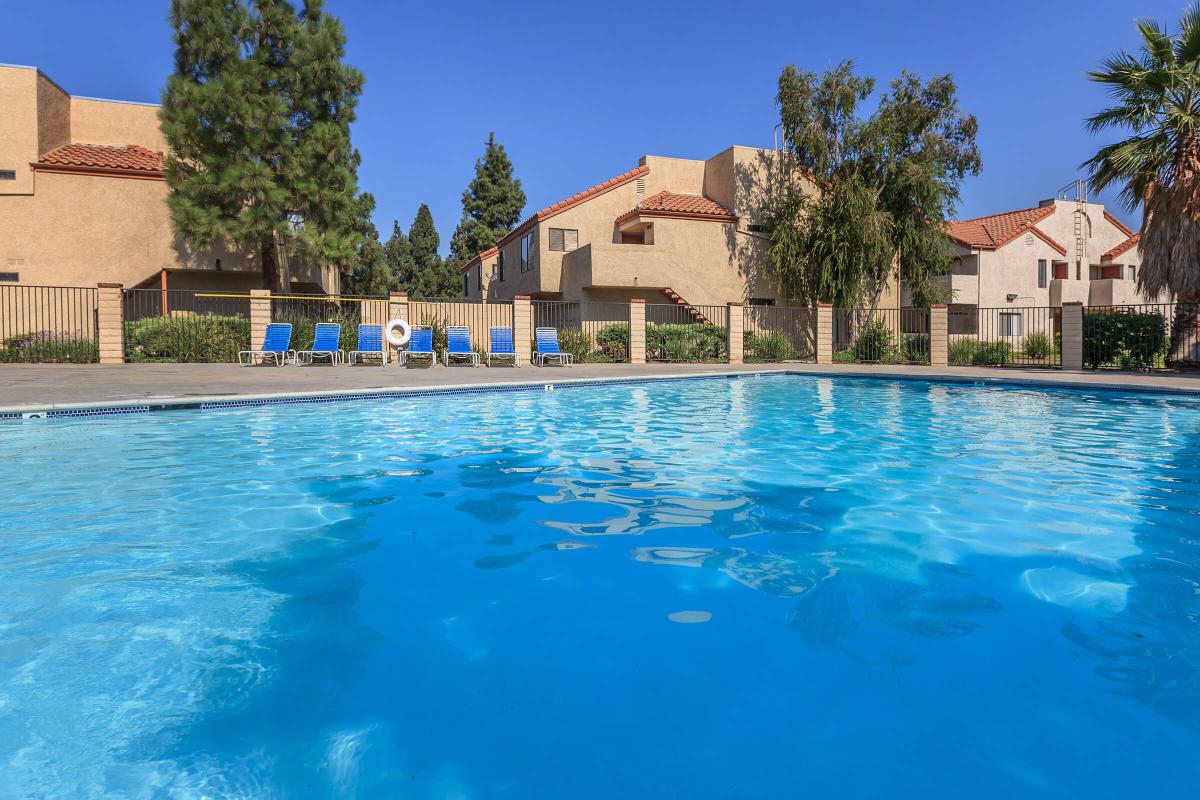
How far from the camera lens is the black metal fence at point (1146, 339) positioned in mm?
16547

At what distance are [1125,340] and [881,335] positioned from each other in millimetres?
7652

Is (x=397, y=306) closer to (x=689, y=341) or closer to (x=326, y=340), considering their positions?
(x=326, y=340)

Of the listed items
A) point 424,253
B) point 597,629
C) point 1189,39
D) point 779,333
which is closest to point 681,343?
point 779,333

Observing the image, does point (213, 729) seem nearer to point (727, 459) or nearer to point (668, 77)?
point (727, 459)

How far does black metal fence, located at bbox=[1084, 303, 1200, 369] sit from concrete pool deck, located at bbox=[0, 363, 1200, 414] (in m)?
1.70

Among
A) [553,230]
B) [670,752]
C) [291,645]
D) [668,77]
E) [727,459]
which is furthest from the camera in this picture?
[553,230]

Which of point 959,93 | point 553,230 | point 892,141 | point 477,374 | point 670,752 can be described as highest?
point 959,93

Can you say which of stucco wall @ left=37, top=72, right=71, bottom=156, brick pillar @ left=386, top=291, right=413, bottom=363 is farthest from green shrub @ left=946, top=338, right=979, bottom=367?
stucco wall @ left=37, top=72, right=71, bottom=156

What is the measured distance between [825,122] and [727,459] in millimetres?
21874

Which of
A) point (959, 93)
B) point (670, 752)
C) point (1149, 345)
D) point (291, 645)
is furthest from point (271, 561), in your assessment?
point (959, 93)

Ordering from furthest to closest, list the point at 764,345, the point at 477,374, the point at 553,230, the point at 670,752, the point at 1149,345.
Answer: the point at 553,230 < the point at 764,345 < the point at 1149,345 < the point at 477,374 < the point at 670,752

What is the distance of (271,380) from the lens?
488 inches

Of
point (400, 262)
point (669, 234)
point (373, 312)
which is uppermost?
point (400, 262)

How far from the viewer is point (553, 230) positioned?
26.2m
